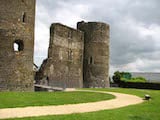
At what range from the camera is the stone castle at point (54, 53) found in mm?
26953

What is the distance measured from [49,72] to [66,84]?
359cm

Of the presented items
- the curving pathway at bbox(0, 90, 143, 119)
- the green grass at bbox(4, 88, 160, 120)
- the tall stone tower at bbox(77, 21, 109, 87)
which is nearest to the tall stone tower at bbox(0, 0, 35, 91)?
the curving pathway at bbox(0, 90, 143, 119)

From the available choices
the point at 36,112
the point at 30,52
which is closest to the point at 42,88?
the point at 30,52

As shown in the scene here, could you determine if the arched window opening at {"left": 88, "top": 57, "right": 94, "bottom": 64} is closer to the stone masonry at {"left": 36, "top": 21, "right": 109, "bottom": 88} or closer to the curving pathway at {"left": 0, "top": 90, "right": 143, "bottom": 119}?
the stone masonry at {"left": 36, "top": 21, "right": 109, "bottom": 88}

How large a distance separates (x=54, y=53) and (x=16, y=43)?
33.4 ft

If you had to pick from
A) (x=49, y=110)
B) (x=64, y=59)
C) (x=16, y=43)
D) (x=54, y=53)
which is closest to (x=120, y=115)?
(x=49, y=110)

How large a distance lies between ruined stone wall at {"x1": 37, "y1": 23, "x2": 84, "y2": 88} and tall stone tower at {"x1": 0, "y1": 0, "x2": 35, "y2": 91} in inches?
339

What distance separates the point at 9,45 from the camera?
89.3ft

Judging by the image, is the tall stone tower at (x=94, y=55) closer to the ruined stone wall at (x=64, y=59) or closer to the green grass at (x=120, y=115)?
the ruined stone wall at (x=64, y=59)

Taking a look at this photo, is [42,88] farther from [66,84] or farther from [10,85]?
[66,84]

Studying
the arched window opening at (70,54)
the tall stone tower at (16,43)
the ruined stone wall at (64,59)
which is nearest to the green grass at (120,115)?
the tall stone tower at (16,43)

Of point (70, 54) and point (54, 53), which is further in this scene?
Answer: point (70, 54)

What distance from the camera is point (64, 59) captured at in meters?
39.8

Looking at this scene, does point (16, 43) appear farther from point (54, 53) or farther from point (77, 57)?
point (77, 57)
